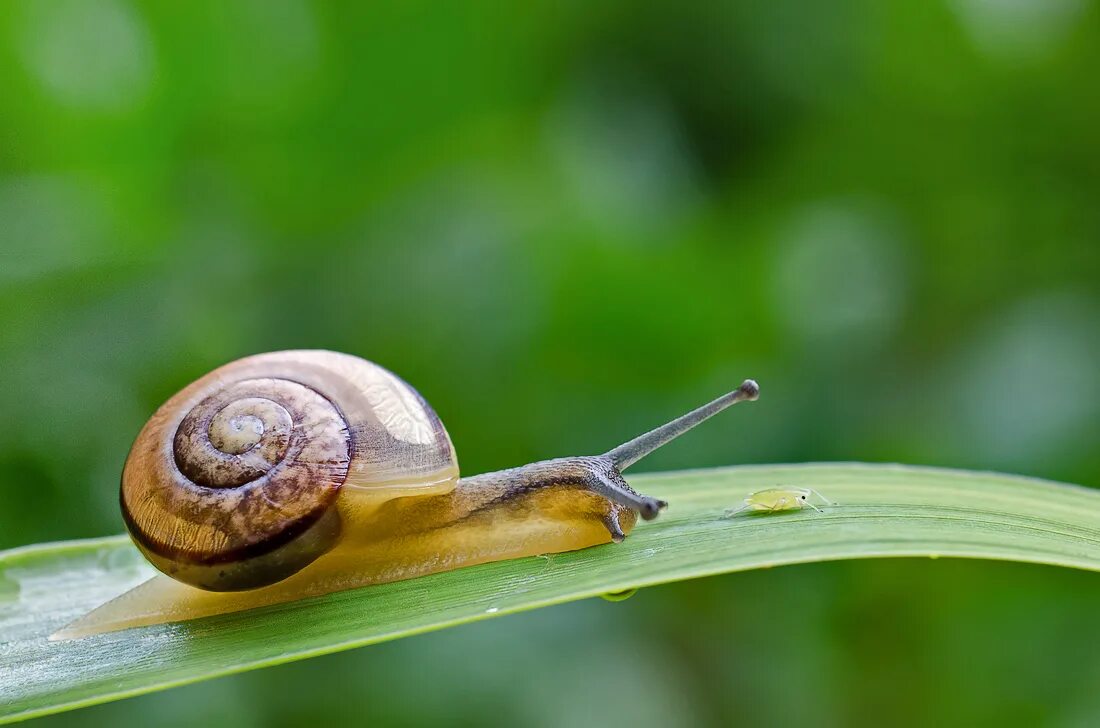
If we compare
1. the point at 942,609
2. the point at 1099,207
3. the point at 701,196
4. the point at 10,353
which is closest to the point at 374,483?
the point at 10,353

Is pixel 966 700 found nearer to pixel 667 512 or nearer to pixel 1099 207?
pixel 667 512

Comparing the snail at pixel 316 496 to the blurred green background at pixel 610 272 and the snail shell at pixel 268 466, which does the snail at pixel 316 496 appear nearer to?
the snail shell at pixel 268 466

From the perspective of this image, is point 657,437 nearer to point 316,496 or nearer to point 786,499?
point 786,499

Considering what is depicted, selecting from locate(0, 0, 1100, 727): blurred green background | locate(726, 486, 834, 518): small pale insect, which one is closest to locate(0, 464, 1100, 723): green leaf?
locate(726, 486, 834, 518): small pale insect

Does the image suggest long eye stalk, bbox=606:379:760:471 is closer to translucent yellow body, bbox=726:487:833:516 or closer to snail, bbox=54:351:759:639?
snail, bbox=54:351:759:639

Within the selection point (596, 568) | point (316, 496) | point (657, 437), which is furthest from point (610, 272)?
point (596, 568)

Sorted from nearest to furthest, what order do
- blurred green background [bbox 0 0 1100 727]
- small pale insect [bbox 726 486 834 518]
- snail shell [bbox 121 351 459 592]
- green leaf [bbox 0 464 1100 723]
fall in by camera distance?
1. green leaf [bbox 0 464 1100 723]
2. small pale insect [bbox 726 486 834 518]
3. snail shell [bbox 121 351 459 592]
4. blurred green background [bbox 0 0 1100 727]
